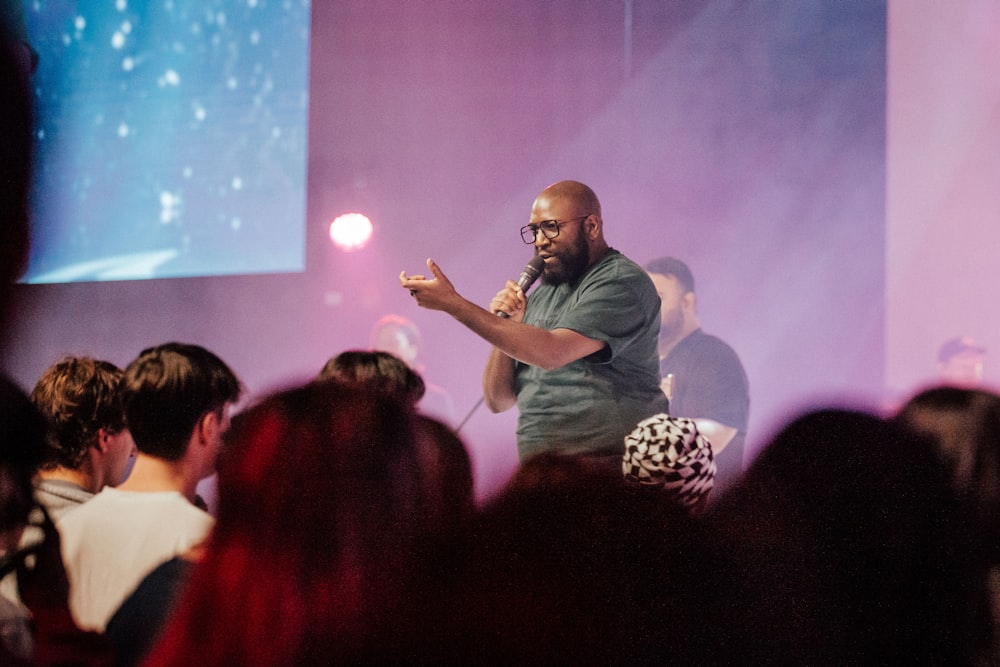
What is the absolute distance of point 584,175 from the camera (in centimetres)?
481

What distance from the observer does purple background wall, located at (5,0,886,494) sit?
4.47 meters

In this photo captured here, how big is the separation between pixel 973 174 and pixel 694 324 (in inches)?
56.5

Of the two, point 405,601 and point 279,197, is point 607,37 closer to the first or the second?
point 279,197

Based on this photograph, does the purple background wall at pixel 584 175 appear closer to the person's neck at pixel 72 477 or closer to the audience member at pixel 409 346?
the audience member at pixel 409 346

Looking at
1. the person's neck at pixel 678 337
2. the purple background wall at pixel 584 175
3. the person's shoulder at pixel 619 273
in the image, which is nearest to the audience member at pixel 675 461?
the person's shoulder at pixel 619 273

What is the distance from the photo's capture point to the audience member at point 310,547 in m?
0.75

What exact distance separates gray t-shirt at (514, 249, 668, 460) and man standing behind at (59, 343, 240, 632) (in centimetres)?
94

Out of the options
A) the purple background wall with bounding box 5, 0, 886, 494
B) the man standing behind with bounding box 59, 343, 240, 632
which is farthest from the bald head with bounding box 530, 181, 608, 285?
the purple background wall with bounding box 5, 0, 886, 494

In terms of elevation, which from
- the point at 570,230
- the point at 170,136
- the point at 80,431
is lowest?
the point at 80,431

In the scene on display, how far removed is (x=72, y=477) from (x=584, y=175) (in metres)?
3.38

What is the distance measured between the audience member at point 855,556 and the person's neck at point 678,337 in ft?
10.6

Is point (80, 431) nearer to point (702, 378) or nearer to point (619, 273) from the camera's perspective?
point (619, 273)

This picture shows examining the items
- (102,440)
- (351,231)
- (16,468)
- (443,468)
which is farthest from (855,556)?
(351,231)

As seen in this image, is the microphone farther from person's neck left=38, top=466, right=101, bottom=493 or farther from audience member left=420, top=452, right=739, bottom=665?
audience member left=420, top=452, right=739, bottom=665
